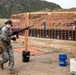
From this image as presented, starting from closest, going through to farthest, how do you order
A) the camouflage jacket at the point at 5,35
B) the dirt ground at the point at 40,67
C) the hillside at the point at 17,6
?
the camouflage jacket at the point at 5,35
the dirt ground at the point at 40,67
the hillside at the point at 17,6

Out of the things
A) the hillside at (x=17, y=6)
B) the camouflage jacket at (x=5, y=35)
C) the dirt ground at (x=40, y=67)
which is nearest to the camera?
the camouflage jacket at (x=5, y=35)

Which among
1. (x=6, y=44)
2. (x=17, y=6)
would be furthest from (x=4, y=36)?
(x=17, y=6)

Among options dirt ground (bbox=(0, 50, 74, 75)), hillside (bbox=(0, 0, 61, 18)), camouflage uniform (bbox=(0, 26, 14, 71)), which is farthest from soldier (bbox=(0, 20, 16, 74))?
hillside (bbox=(0, 0, 61, 18))

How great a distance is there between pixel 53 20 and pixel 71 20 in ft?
9.57

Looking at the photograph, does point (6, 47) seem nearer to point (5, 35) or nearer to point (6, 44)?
point (6, 44)

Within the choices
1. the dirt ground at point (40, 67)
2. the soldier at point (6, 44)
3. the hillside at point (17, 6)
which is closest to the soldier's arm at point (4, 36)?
the soldier at point (6, 44)

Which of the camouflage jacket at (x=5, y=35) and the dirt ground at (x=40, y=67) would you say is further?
the dirt ground at (x=40, y=67)

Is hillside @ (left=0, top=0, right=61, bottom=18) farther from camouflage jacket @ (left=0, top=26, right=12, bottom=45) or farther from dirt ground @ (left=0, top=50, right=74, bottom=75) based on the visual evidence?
camouflage jacket @ (left=0, top=26, right=12, bottom=45)

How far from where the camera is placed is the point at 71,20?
24016 mm

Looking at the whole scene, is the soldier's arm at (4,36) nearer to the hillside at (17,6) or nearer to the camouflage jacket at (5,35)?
the camouflage jacket at (5,35)

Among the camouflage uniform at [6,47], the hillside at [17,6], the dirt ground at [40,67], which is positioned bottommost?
the dirt ground at [40,67]

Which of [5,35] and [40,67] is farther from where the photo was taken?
[40,67]

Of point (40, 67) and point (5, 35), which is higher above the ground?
point (5, 35)

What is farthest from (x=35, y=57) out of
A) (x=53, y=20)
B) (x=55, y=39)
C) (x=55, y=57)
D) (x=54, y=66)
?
(x=53, y=20)
